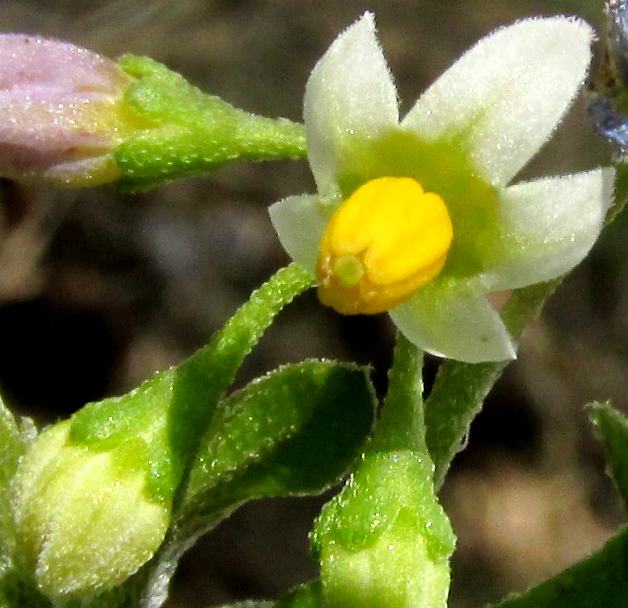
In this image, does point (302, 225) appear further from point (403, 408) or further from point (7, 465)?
point (7, 465)

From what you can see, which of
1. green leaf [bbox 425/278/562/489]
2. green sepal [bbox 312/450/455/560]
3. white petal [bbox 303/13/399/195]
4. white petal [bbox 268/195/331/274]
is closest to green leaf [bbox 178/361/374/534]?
green leaf [bbox 425/278/562/489]

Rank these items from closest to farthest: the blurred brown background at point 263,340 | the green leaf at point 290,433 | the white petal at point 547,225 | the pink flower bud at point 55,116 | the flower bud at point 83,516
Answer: the white petal at point 547,225 < the flower bud at point 83,516 < the pink flower bud at point 55,116 < the green leaf at point 290,433 < the blurred brown background at point 263,340

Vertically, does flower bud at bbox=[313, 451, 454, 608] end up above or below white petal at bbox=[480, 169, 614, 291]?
below

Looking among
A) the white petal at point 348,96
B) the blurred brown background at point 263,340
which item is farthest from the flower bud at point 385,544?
the blurred brown background at point 263,340

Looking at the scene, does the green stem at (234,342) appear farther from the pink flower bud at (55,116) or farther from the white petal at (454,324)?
the pink flower bud at (55,116)

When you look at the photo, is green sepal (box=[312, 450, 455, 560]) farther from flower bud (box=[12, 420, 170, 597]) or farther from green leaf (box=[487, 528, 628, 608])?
green leaf (box=[487, 528, 628, 608])

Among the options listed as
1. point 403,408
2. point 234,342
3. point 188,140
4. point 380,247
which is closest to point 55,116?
point 188,140
